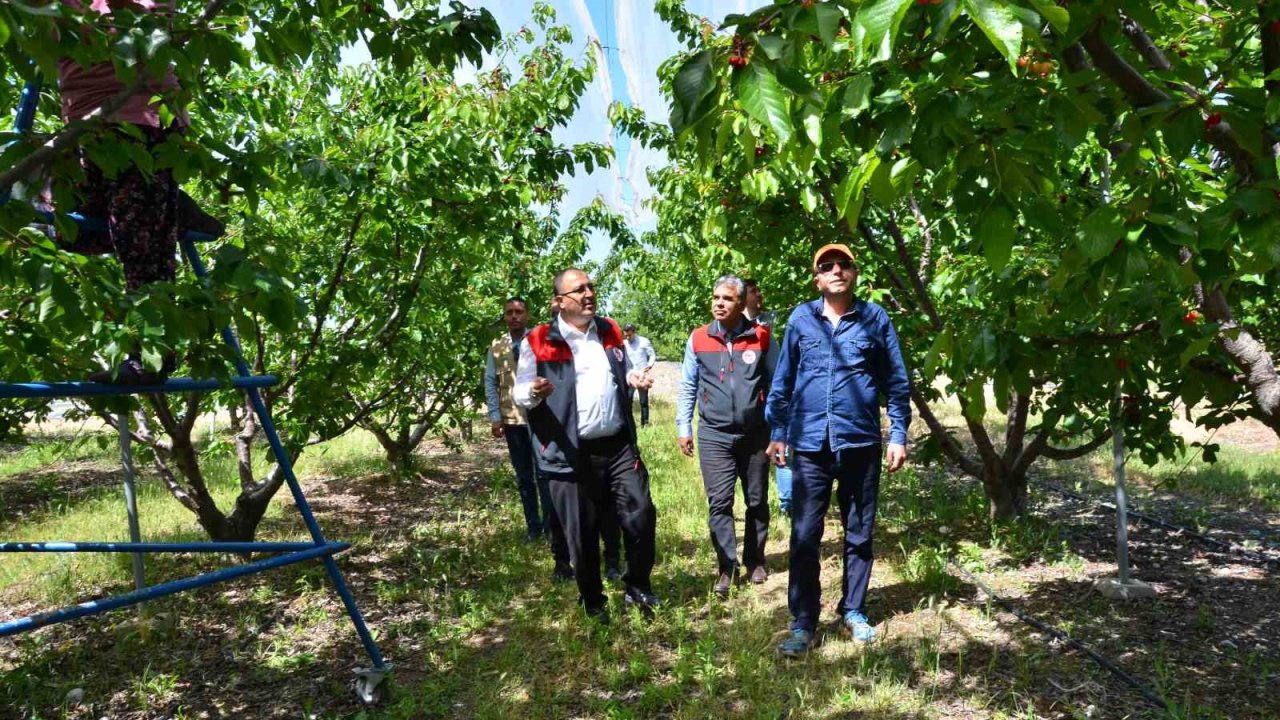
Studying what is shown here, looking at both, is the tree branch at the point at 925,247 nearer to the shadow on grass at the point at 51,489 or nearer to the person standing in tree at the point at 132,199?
the person standing in tree at the point at 132,199

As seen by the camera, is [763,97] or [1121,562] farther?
[1121,562]

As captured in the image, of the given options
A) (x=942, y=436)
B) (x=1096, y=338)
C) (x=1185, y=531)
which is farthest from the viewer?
(x=1185, y=531)

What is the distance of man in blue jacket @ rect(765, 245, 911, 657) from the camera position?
371 cm

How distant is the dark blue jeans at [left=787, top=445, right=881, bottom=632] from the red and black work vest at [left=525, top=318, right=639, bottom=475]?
90 centimetres

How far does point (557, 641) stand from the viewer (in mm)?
4109

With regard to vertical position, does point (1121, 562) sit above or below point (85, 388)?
below

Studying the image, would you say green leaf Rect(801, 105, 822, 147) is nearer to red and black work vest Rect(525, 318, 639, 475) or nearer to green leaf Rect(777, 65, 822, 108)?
green leaf Rect(777, 65, 822, 108)

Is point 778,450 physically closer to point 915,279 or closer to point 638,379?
point 638,379

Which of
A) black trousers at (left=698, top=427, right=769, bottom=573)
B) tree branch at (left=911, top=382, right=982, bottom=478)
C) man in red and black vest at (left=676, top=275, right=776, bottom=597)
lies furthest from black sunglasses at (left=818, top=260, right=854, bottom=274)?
tree branch at (left=911, top=382, right=982, bottom=478)

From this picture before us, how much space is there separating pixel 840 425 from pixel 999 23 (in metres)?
2.81

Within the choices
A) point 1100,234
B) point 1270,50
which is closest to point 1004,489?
point 1270,50

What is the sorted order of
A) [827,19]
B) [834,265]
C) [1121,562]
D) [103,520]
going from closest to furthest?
[827,19] → [834,265] → [1121,562] → [103,520]

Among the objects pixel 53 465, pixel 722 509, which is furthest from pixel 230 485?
pixel 722 509

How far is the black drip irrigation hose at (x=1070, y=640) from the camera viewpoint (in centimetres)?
325
